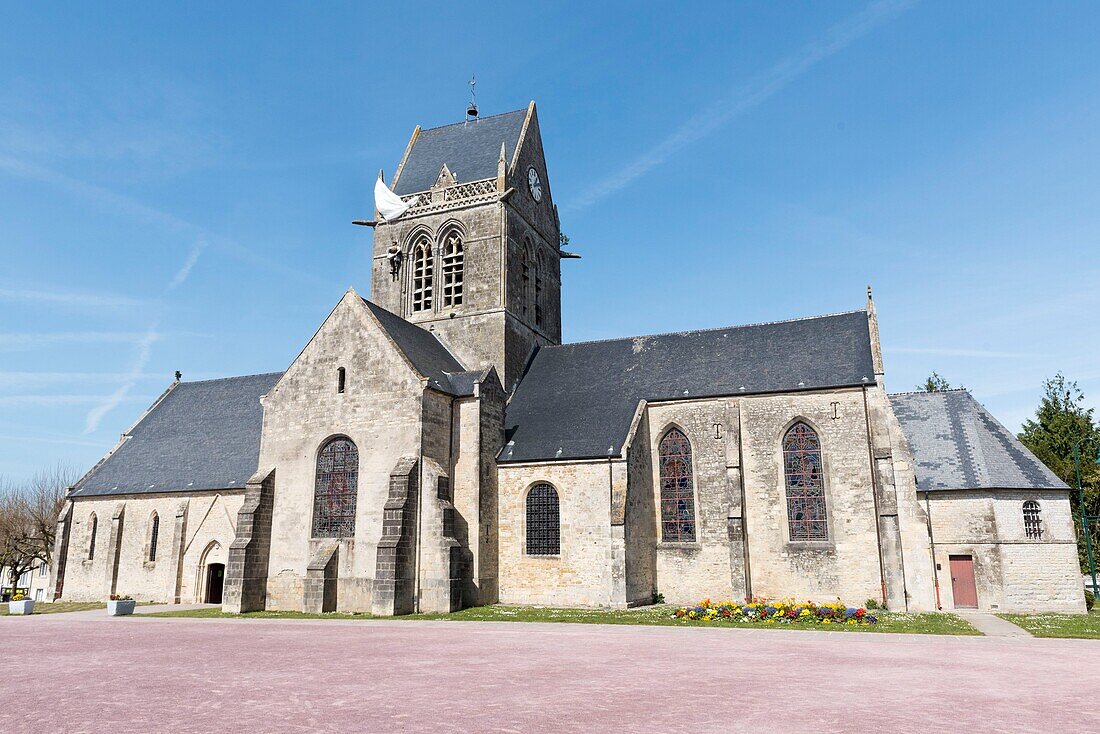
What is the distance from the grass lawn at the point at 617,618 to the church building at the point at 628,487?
0.94 metres

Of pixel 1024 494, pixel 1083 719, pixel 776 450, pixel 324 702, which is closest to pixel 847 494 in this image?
pixel 776 450

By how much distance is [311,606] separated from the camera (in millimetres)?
24297

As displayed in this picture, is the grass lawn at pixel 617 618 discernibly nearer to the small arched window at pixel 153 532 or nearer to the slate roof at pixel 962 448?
the slate roof at pixel 962 448

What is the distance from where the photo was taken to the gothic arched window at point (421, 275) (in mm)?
33656

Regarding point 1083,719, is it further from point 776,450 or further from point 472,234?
point 472,234

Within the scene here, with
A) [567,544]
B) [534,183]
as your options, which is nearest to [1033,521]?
[567,544]

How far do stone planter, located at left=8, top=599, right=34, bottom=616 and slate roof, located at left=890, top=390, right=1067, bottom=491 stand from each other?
31.6 meters

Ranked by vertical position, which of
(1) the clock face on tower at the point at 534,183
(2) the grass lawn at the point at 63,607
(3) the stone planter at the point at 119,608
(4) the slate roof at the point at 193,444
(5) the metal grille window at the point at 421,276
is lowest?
(2) the grass lawn at the point at 63,607

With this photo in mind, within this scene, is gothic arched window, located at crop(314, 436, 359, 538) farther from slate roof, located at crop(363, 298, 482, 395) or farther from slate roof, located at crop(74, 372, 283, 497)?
slate roof, located at crop(74, 372, 283, 497)

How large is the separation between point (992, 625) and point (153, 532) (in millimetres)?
31470

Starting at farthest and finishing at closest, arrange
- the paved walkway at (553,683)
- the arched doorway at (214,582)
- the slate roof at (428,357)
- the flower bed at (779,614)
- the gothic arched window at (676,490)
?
the arched doorway at (214,582) → the slate roof at (428,357) → the gothic arched window at (676,490) → the flower bed at (779,614) → the paved walkway at (553,683)

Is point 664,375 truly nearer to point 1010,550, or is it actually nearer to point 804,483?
point 804,483

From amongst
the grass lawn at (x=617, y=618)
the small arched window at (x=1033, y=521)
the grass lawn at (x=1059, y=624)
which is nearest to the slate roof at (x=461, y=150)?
the grass lawn at (x=617, y=618)

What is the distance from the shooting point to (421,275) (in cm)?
3400
